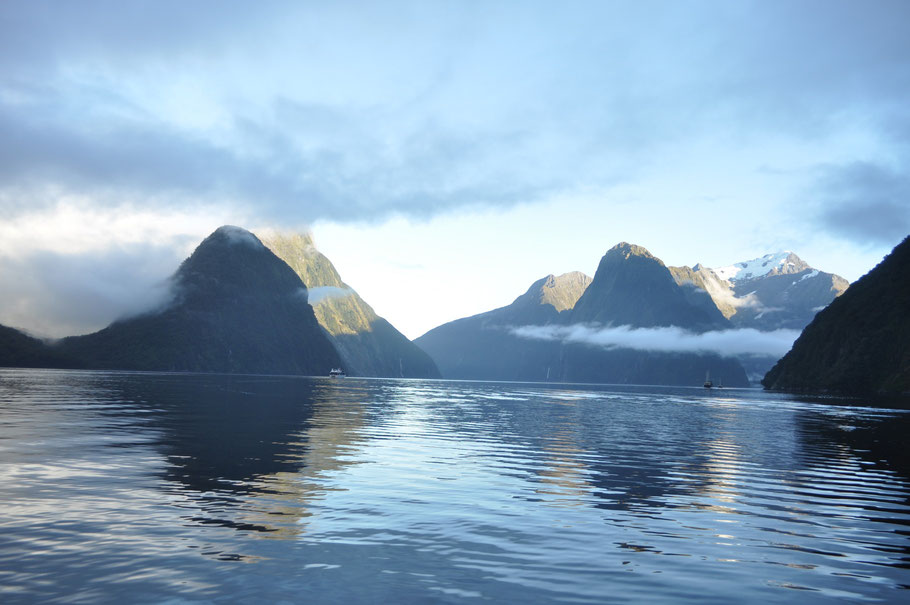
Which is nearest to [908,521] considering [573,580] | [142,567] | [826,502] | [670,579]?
[826,502]

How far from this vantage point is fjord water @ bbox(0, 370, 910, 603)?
1409 centimetres

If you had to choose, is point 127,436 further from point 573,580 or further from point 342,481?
point 573,580

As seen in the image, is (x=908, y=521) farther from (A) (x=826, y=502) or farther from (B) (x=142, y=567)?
(B) (x=142, y=567)

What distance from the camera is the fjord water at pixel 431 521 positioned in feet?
46.2

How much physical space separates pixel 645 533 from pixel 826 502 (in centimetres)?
1184

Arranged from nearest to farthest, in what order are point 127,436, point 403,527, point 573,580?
point 573,580 → point 403,527 → point 127,436

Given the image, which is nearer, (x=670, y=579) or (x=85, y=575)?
(x=85, y=575)

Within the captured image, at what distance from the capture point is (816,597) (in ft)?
46.5

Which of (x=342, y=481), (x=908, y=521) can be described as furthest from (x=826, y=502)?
(x=342, y=481)

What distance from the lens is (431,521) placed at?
2055 cm

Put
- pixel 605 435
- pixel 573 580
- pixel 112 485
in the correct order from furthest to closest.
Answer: pixel 605 435
pixel 112 485
pixel 573 580

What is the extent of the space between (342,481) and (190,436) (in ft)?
67.5

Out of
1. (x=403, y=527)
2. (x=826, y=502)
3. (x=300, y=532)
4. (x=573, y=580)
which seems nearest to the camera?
(x=573, y=580)

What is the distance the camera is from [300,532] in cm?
1825
